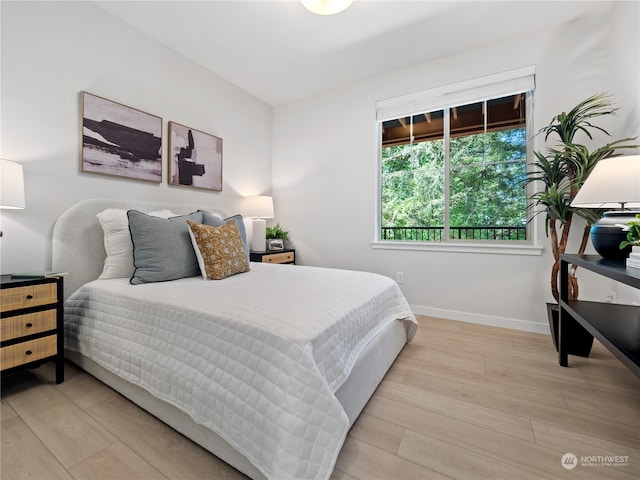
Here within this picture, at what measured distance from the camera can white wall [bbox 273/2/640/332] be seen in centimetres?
224

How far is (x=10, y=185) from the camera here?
5.03ft

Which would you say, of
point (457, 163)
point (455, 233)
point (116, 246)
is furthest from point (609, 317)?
point (116, 246)

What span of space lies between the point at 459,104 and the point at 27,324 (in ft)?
12.2

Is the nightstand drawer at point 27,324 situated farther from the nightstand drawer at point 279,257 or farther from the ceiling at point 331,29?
the ceiling at point 331,29

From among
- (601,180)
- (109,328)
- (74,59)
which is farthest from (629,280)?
(74,59)

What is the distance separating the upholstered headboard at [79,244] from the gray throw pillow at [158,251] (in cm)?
48

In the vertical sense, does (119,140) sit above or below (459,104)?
below

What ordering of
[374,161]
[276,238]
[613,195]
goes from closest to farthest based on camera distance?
1. [613,195]
2. [374,161]
3. [276,238]

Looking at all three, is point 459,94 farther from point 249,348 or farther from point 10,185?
point 10,185

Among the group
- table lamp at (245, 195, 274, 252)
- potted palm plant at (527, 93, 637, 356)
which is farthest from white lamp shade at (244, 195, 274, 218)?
potted palm plant at (527, 93, 637, 356)

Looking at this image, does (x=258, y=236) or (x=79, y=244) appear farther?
(x=258, y=236)

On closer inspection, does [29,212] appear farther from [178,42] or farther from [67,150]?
[178,42]

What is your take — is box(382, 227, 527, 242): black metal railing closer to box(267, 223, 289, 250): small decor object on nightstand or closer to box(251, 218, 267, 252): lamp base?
box(267, 223, 289, 250): small decor object on nightstand

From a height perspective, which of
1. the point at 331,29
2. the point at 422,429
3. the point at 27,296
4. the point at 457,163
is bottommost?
the point at 422,429
